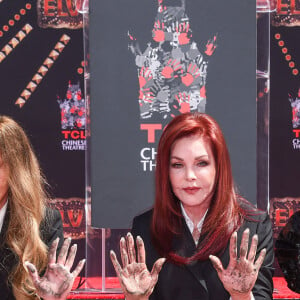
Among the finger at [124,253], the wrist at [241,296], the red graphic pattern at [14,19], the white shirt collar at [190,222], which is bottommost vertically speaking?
the wrist at [241,296]

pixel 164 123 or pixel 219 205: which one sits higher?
pixel 164 123

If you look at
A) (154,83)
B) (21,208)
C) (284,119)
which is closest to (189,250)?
(21,208)

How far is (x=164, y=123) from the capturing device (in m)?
2.22

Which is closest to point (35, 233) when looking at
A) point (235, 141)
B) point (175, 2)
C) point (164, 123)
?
point (164, 123)

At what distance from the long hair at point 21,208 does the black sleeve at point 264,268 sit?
672mm

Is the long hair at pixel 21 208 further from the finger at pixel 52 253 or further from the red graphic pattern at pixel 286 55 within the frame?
the red graphic pattern at pixel 286 55

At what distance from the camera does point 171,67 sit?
220cm

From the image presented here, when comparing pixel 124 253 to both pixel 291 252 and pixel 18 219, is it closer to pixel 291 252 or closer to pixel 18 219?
pixel 18 219

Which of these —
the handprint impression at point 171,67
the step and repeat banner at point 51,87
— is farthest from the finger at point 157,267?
the step and repeat banner at point 51,87

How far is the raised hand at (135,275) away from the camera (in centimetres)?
146

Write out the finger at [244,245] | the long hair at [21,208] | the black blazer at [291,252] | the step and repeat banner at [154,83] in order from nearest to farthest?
the finger at [244,245], the long hair at [21,208], the black blazer at [291,252], the step and repeat banner at [154,83]

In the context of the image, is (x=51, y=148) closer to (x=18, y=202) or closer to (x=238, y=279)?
(x=18, y=202)

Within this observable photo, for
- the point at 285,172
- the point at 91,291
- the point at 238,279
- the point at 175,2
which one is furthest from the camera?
the point at 285,172

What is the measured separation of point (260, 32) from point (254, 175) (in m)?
0.66
